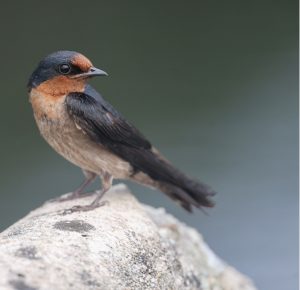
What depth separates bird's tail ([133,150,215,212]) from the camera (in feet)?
9.96

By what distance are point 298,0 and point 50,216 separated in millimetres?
4825

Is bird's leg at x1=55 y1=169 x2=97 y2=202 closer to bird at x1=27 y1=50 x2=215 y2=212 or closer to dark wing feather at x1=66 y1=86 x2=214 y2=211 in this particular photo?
bird at x1=27 y1=50 x2=215 y2=212

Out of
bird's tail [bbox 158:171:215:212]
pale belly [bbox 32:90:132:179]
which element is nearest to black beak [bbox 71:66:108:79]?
pale belly [bbox 32:90:132:179]

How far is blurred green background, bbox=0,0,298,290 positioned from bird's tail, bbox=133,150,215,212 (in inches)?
36.8

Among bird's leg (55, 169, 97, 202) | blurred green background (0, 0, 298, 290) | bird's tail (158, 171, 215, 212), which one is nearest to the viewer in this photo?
bird's leg (55, 169, 97, 202)

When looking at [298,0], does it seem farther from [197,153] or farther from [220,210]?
[220,210]

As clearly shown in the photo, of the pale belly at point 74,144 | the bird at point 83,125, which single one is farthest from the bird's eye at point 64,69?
the pale belly at point 74,144

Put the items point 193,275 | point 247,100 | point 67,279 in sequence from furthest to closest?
point 247,100 → point 193,275 → point 67,279

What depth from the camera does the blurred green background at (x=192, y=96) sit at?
4.59 m

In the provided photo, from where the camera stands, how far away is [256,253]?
4.23m

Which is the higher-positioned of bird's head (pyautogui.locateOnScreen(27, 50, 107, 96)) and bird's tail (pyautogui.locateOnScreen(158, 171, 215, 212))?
bird's tail (pyautogui.locateOnScreen(158, 171, 215, 212))

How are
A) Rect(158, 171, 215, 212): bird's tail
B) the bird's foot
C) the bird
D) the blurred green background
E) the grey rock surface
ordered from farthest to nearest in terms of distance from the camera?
the blurred green background < Rect(158, 171, 215, 212): bird's tail < the bird < the bird's foot < the grey rock surface

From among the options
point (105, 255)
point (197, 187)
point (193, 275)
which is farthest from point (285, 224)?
point (105, 255)

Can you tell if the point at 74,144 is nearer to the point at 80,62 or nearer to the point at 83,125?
the point at 83,125
